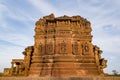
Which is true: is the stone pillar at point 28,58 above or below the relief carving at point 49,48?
below

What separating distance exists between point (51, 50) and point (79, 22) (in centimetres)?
826

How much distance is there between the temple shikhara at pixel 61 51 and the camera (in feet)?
93.4

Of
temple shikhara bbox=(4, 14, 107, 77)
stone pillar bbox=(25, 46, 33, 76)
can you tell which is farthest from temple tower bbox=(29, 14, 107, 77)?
stone pillar bbox=(25, 46, 33, 76)

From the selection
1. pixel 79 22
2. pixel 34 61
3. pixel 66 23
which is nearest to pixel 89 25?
pixel 79 22

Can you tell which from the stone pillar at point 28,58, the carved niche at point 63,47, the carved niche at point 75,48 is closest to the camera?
the carved niche at point 63,47

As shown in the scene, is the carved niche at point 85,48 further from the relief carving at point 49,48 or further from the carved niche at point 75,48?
the relief carving at point 49,48

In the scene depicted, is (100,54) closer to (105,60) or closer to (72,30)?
(105,60)

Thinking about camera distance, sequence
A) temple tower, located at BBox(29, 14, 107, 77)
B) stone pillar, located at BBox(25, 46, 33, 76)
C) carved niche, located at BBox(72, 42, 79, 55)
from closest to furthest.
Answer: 1. temple tower, located at BBox(29, 14, 107, 77)
2. carved niche, located at BBox(72, 42, 79, 55)
3. stone pillar, located at BBox(25, 46, 33, 76)

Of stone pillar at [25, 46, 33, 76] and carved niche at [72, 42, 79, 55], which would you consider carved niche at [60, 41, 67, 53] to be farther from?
stone pillar at [25, 46, 33, 76]

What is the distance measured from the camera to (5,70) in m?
32.8

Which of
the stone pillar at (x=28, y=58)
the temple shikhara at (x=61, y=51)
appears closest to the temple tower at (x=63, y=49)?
the temple shikhara at (x=61, y=51)

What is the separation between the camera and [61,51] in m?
29.6

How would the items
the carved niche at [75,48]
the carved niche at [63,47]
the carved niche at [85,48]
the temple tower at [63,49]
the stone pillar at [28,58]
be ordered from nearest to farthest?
the temple tower at [63,49] < the carved niche at [63,47] < the carved niche at [75,48] < the carved niche at [85,48] < the stone pillar at [28,58]

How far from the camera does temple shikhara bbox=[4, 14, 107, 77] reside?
93.4 feet
